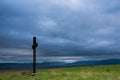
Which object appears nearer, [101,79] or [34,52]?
[101,79]

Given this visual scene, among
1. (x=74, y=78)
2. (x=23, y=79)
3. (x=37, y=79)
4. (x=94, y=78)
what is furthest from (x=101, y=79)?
(x=23, y=79)

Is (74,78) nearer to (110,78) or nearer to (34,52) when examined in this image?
(110,78)

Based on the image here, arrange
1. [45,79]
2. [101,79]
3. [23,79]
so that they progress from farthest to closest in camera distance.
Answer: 1. [23,79]
2. [45,79]
3. [101,79]

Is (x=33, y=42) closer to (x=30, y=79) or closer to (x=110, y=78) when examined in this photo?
(x=30, y=79)

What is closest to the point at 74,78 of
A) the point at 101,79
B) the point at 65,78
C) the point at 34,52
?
the point at 65,78

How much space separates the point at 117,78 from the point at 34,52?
11.9m

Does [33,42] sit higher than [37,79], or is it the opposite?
[33,42]

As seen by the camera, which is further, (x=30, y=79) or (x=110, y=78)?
(x=30, y=79)

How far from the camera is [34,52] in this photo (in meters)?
30.1

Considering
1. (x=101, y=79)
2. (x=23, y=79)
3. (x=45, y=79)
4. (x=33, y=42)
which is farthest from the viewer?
(x=33, y=42)

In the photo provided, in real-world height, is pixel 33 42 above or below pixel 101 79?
above

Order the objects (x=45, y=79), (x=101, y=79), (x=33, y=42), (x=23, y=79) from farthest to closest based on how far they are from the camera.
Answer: (x=33, y=42) < (x=23, y=79) < (x=45, y=79) < (x=101, y=79)

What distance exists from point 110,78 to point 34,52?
11432 mm

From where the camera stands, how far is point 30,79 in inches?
990
